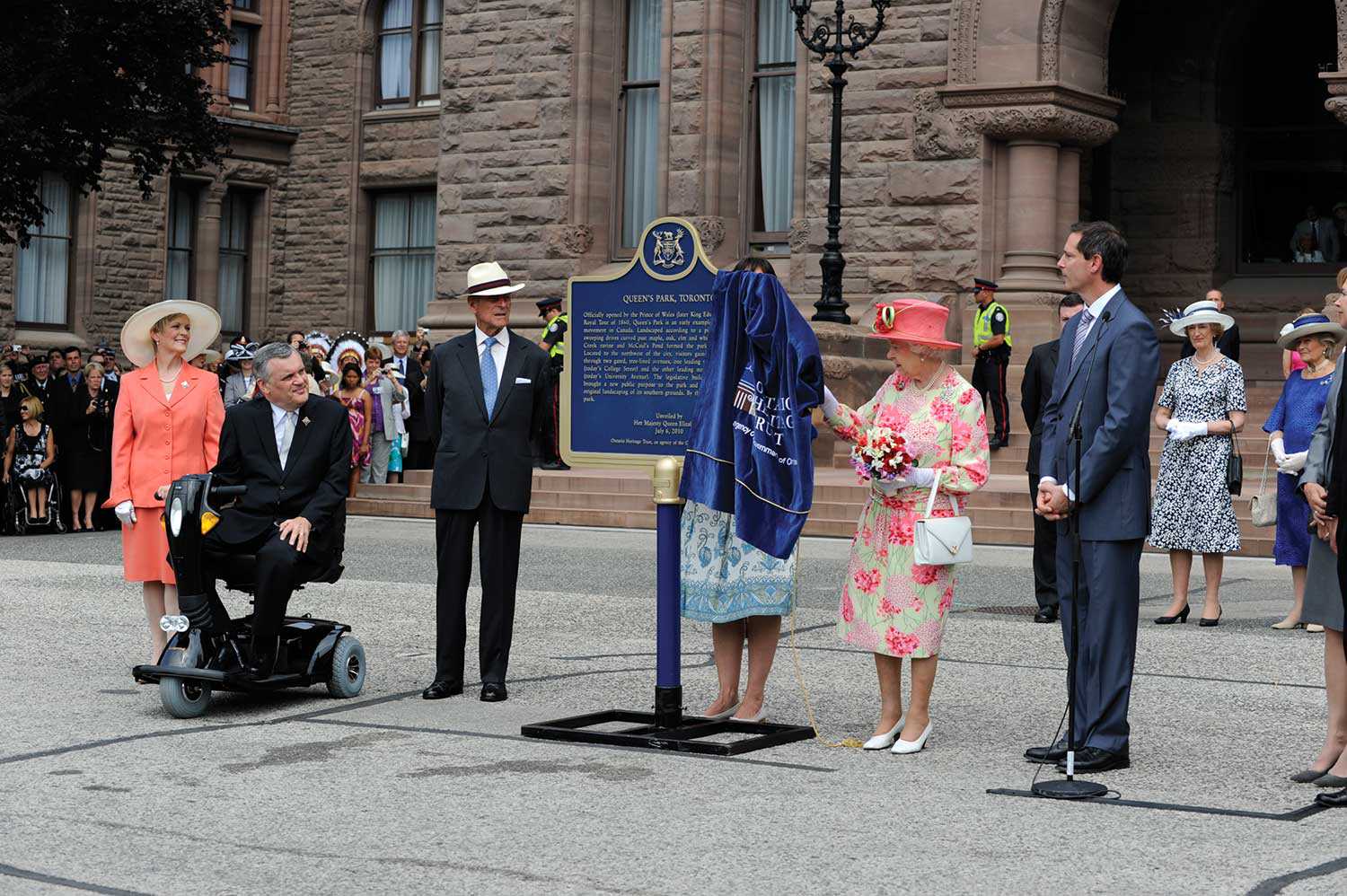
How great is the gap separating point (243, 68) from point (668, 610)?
104ft

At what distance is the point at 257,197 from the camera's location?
38281mm

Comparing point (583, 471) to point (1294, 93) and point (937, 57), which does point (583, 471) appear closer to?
point (937, 57)

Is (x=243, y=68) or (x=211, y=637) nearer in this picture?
(x=211, y=637)

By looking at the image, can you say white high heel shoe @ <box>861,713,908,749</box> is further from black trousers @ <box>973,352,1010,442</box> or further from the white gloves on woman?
black trousers @ <box>973,352,1010,442</box>

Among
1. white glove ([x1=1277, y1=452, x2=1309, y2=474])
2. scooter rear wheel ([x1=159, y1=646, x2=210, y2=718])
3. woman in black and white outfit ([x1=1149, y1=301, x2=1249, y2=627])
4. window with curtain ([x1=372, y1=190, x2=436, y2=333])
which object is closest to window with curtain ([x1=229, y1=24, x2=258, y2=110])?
window with curtain ([x1=372, y1=190, x2=436, y2=333])

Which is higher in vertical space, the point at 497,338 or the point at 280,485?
the point at 497,338

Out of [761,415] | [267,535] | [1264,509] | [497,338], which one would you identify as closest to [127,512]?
[267,535]

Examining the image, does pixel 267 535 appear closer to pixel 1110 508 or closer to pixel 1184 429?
pixel 1110 508

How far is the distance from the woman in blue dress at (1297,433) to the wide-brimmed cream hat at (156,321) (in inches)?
249

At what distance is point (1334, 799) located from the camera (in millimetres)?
7070

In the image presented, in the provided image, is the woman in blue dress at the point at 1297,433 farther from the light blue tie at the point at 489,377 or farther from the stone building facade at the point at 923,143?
the stone building facade at the point at 923,143

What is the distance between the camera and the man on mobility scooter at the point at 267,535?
9.09 metres

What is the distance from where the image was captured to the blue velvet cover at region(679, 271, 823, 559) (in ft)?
27.1

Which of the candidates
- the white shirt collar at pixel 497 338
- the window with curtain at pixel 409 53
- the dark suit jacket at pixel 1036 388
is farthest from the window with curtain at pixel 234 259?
the white shirt collar at pixel 497 338
